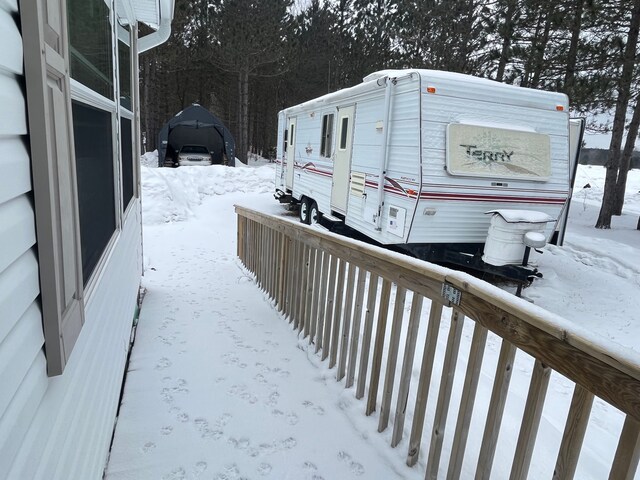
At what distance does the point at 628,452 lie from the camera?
134 centimetres

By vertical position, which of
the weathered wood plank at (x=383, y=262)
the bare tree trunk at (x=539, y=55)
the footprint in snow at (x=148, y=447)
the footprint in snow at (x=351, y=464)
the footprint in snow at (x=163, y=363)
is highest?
the bare tree trunk at (x=539, y=55)

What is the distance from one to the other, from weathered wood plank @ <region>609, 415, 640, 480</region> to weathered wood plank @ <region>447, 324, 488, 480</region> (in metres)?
0.69

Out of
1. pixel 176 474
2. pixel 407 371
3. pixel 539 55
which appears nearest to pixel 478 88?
pixel 407 371

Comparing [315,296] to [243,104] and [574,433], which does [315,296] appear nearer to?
[574,433]

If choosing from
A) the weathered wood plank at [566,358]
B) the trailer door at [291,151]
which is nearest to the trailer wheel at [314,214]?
the trailer door at [291,151]

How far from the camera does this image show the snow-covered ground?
8.00 ft

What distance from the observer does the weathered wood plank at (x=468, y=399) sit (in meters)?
2.03

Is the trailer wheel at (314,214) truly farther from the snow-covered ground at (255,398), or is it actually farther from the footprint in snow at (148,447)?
the footprint in snow at (148,447)

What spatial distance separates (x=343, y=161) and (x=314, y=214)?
214 centimetres

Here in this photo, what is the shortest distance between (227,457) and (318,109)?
8.01 metres

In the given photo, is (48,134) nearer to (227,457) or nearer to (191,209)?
(227,457)

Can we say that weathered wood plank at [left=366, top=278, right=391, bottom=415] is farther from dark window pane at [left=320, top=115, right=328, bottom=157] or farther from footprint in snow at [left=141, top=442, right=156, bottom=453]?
dark window pane at [left=320, top=115, right=328, bottom=157]

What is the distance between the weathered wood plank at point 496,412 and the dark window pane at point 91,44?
2.00 meters

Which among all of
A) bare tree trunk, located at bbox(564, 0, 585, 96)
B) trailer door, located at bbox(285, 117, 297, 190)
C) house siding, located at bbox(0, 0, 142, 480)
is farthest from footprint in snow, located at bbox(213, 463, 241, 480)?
bare tree trunk, located at bbox(564, 0, 585, 96)
